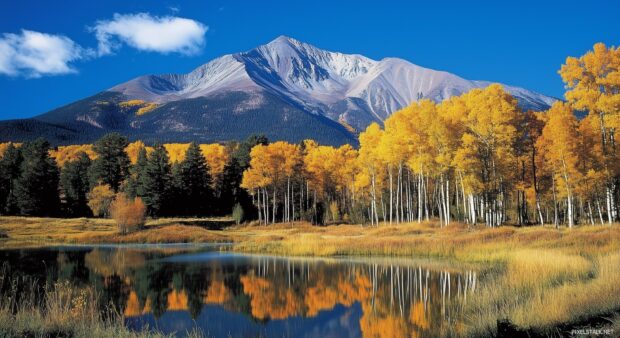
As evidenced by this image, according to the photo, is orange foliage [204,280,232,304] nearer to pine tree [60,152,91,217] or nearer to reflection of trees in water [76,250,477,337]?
reflection of trees in water [76,250,477,337]

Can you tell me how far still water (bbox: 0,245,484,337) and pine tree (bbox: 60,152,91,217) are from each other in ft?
159

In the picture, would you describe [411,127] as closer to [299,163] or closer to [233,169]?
[299,163]

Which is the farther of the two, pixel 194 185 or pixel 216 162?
pixel 216 162

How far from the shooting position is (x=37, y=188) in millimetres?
71562

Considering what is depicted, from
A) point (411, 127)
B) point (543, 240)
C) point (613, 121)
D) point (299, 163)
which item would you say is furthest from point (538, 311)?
point (299, 163)

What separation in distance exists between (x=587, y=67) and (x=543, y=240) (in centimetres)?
1480

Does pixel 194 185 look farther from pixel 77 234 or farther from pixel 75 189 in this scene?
pixel 77 234

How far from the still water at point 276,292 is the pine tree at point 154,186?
39.7 m

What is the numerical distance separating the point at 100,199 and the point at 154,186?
985cm

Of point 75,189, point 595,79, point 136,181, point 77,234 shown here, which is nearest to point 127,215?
point 77,234

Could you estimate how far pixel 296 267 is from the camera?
28.7m

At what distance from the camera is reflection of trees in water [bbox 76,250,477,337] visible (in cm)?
1605

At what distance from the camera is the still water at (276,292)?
590 inches

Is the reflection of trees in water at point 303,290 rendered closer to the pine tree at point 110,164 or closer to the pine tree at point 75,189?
the pine tree at point 75,189
